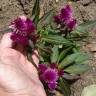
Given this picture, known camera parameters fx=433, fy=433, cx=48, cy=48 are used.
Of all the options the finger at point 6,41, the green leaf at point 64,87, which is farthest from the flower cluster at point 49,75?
the finger at point 6,41

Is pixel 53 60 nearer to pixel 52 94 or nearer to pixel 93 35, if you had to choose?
pixel 52 94

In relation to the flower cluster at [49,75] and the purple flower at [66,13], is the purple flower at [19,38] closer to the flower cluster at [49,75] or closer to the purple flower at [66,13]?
the flower cluster at [49,75]

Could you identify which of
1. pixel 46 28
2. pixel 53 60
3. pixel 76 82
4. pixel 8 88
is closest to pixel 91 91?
pixel 76 82

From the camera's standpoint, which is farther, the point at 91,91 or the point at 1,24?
the point at 1,24

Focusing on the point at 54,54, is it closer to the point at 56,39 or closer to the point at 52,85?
the point at 56,39

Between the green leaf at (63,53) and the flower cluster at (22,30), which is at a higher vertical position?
the flower cluster at (22,30)

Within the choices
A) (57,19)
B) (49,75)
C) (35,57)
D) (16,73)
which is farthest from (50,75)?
(57,19)
